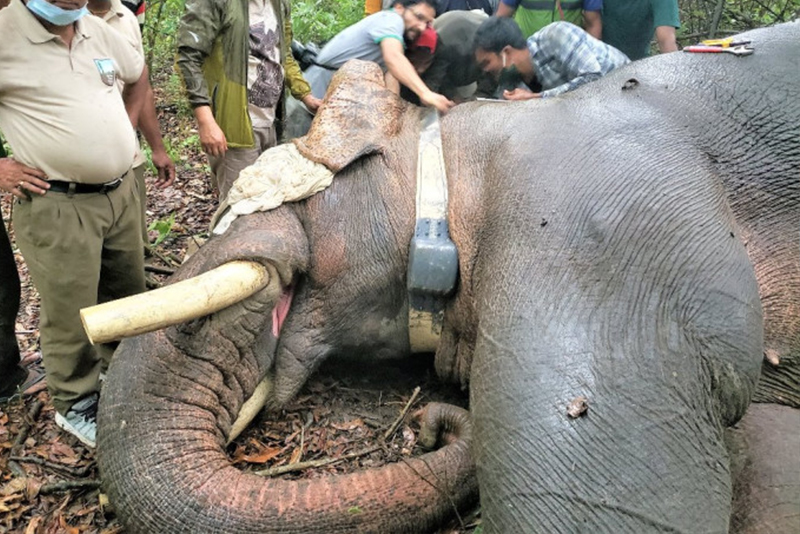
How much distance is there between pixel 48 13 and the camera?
3215 millimetres

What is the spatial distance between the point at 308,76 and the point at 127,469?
438 centimetres

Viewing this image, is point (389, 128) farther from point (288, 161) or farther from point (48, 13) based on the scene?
point (48, 13)

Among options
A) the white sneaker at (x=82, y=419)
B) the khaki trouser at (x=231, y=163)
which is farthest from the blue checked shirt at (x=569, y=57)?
the white sneaker at (x=82, y=419)

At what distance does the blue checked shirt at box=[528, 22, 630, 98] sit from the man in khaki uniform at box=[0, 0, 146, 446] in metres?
2.35

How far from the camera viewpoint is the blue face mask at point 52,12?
126 inches

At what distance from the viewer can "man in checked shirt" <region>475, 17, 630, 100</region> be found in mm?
4312

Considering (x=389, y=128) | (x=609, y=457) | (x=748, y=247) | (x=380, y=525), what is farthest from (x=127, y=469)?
(x=748, y=247)

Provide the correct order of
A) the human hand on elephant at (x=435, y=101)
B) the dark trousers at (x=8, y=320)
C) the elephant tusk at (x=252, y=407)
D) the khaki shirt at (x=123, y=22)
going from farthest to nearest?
the khaki shirt at (x=123, y=22)
the human hand on elephant at (x=435, y=101)
the dark trousers at (x=8, y=320)
the elephant tusk at (x=252, y=407)

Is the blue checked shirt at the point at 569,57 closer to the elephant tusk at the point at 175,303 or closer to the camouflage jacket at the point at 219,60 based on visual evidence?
the camouflage jacket at the point at 219,60

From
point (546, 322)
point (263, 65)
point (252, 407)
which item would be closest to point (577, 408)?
point (546, 322)

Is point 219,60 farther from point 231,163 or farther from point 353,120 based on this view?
point 353,120

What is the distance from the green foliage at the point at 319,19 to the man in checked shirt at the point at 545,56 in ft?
11.4

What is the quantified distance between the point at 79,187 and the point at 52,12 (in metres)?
0.78

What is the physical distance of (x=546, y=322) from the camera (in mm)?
→ 2398
